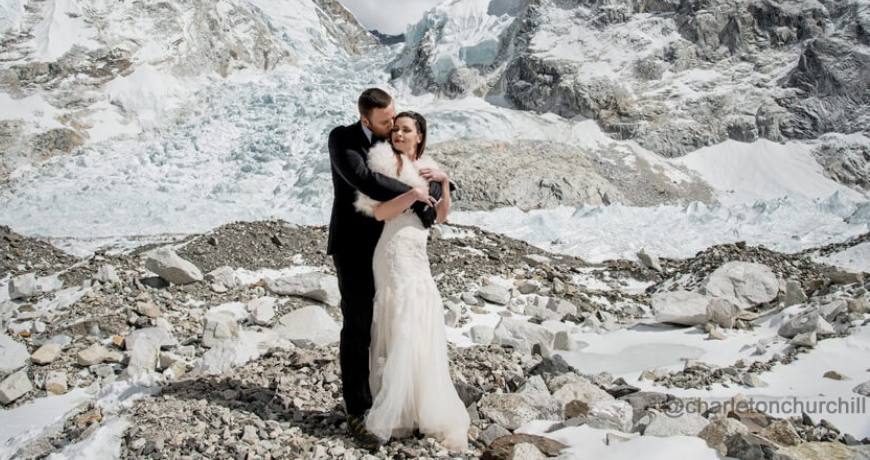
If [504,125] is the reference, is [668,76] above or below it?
above

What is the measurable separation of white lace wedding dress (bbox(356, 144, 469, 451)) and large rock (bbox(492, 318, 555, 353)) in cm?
279

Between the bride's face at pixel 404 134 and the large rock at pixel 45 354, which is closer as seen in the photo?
the bride's face at pixel 404 134

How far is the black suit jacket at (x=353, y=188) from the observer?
8.82 ft

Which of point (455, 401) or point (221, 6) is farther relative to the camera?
point (221, 6)

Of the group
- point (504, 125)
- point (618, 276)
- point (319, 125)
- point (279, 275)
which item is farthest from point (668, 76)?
point (279, 275)

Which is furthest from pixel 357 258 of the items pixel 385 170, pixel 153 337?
pixel 153 337

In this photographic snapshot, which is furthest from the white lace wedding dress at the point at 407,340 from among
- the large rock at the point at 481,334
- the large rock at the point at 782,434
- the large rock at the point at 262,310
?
the large rock at the point at 262,310

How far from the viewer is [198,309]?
660cm

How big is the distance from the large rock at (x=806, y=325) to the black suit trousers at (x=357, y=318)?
410cm

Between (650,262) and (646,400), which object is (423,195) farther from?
(650,262)

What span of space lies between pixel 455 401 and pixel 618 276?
8400mm

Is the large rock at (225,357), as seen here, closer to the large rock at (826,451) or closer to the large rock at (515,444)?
the large rock at (515,444)

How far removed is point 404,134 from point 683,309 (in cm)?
496

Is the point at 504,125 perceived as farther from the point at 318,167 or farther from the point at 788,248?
the point at 788,248
